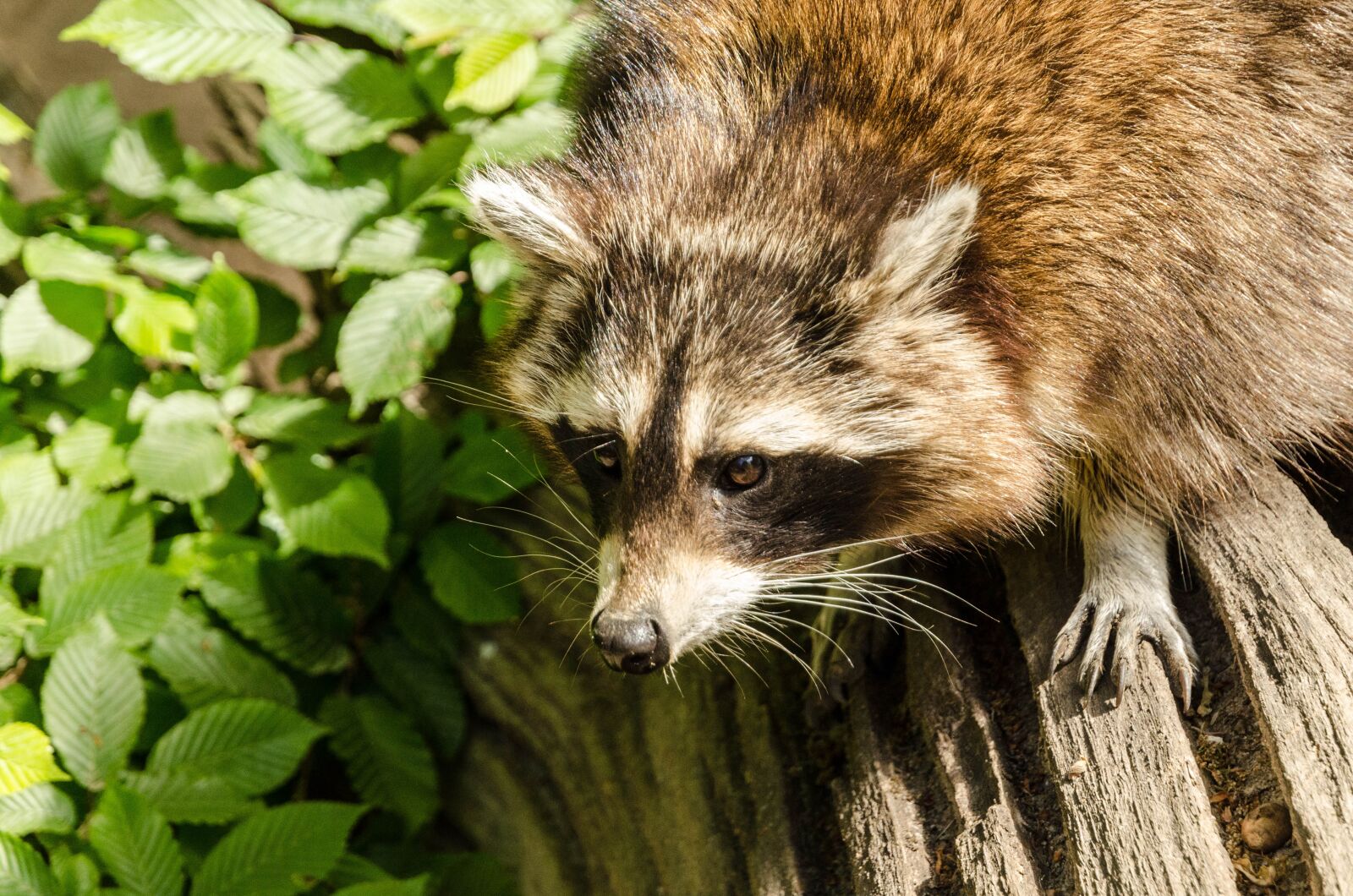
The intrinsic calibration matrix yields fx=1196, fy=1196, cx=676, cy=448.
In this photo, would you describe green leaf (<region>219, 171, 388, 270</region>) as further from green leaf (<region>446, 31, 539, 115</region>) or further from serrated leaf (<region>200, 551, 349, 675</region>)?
serrated leaf (<region>200, 551, 349, 675</region>)

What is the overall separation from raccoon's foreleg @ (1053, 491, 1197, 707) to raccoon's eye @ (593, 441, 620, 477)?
969mm

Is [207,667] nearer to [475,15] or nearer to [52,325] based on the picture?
[52,325]

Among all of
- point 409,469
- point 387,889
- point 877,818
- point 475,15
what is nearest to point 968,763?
point 877,818

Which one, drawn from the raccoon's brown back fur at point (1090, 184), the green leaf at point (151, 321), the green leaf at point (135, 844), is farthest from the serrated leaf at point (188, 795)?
the raccoon's brown back fur at point (1090, 184)

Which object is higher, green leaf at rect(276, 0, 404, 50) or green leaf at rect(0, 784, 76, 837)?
green leaf at rect(276, 0, 404, 50)

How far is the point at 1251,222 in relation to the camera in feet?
7.82

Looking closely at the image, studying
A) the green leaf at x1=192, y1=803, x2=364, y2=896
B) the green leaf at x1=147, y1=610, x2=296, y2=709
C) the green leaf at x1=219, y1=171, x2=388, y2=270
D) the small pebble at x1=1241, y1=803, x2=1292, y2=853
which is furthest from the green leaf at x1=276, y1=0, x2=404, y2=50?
the small pebble at x1=1241, y1=803, x2=1292, y2=853

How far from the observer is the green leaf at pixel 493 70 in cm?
304

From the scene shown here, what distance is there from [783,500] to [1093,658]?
680 millimetres

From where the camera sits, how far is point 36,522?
304cm

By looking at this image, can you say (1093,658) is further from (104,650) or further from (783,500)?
(104,650)

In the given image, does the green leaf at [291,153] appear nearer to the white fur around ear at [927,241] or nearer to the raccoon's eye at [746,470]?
the raccoon's eye at [746,470]

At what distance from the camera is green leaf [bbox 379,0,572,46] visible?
2.95m

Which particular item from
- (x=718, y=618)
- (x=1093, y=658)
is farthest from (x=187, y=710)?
(x=1093, y=658)
